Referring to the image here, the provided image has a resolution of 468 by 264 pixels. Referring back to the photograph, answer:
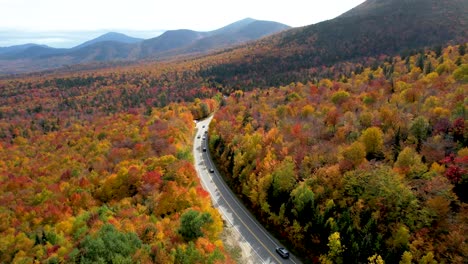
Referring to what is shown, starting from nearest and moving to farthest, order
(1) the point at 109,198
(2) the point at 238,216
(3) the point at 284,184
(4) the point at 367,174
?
(4) the point at 367,174 < (3) the point at 284,184 < (2) the point at 238,216 < (1) the point at 109,198

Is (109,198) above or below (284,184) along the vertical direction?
below

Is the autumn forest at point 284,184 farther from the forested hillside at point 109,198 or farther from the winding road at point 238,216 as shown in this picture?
the winding road at point 238,216

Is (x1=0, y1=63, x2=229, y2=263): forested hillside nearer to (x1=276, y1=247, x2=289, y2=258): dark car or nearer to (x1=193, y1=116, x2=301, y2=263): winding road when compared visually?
(x1=193, y1=116, x2=301, y2=263): winding road

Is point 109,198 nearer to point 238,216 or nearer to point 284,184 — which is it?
point 238,216

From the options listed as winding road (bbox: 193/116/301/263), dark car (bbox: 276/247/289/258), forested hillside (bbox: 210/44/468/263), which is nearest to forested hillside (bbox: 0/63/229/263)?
winding road (bbox: 193/116/301/263)

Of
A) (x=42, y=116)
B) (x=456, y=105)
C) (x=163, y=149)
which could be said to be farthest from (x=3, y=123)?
(x=456, y=105)

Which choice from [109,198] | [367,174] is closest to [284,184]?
[367,174]

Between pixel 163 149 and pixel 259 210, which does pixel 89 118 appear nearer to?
pixel 163 149
